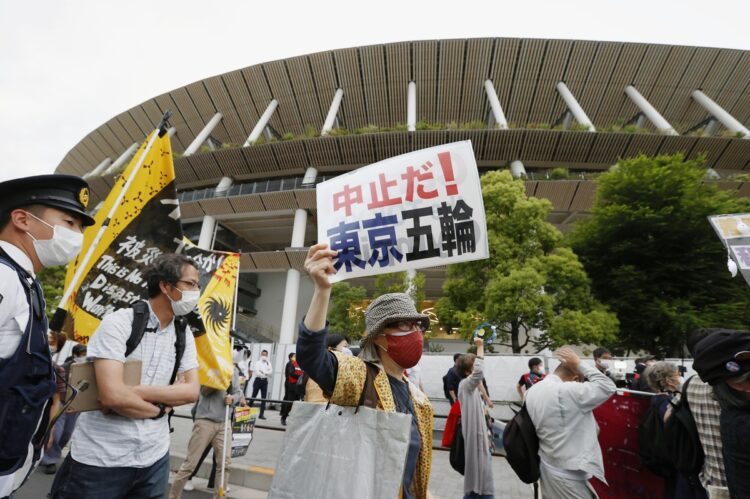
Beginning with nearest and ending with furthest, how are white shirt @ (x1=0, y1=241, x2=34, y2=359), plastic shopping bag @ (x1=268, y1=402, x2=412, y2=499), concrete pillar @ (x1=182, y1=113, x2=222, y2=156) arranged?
white shirt @ (x1=0, y1=241, x2=34, y2=359) < plastic shopping bag @ (x1=268, y1=402, x2=412, y2=499) < concrete pillar @ (x1=182, y1=113, x2=222, y2=156)

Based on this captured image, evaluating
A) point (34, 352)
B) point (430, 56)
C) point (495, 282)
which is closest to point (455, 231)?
point (34, 352)

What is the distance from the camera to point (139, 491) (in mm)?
1885

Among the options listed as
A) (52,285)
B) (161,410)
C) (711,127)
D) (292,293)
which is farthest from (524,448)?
(711,127)

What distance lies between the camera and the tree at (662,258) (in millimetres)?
12508

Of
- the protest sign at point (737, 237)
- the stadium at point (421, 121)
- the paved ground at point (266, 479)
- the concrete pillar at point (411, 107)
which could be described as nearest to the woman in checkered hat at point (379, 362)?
the paved ground at point (266, 479)

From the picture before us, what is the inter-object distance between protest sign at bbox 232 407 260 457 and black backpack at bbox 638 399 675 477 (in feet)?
14.1

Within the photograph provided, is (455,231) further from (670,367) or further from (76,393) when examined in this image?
(670,367)

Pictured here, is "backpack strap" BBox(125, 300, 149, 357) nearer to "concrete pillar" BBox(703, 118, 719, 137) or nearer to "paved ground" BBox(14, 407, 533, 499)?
"paved ground" BBox(14, 407, 533, 499)

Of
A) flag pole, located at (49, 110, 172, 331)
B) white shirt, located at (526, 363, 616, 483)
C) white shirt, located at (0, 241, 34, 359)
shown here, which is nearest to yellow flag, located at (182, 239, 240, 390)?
flag pole, located at (49, 110, 172, 331)

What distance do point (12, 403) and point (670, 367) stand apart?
4425 mm

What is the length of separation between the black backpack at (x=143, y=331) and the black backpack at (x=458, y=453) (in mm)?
2885

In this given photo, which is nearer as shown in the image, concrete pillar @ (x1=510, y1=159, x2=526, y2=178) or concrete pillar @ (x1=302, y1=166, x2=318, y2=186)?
concrete pillar @ (x1=510, y1=159, x2=526, y2=178)

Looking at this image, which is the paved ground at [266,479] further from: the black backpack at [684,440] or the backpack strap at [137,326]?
the backpack strap at [137,326]

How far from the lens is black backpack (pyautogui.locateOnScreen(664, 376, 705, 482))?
8.47 feet
